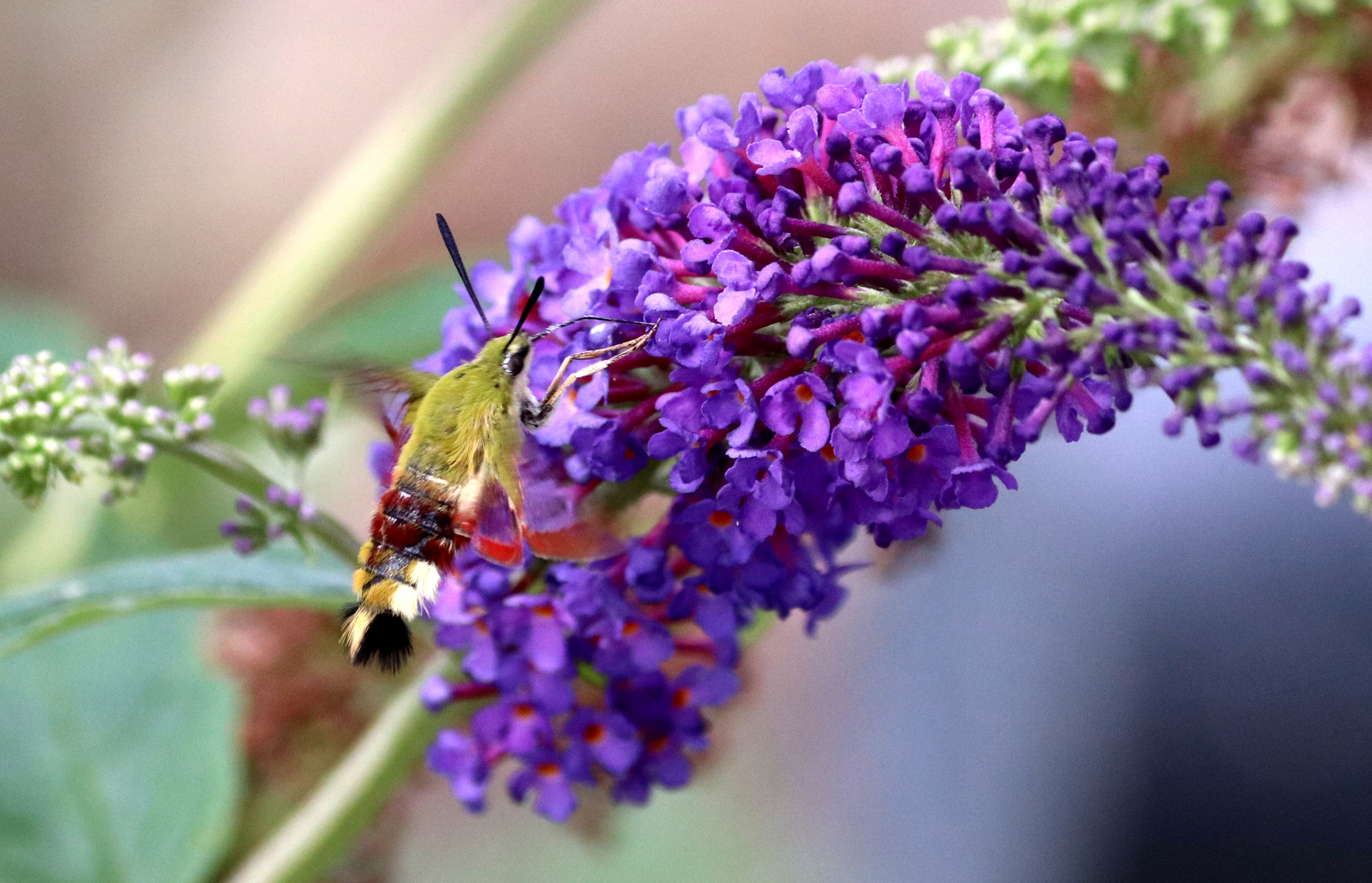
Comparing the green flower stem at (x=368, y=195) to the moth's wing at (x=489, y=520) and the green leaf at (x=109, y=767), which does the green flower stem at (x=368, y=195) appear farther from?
the moth's wing at (x=489, y=520)

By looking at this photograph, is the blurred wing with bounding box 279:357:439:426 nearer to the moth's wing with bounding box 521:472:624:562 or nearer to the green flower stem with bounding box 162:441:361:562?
the green flower stem with bounding box 162:441:361:562

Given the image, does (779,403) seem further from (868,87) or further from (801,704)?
(801,704)

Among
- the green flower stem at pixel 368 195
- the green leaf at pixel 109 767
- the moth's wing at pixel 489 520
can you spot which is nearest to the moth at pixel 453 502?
the moth's wing at pixel 489 520

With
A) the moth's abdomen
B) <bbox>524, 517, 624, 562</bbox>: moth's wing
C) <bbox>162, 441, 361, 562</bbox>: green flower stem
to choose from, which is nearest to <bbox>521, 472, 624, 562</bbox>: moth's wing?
<bbox>524, 517, 624, 562</bbox>: moth's wing

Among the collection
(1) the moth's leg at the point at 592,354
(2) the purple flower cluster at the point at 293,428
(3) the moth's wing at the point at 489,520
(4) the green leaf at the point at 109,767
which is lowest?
(4) the green leaf at the point at 109,767

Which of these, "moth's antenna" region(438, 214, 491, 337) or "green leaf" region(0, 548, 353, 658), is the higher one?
"moth's antenna" region(438, 214, 491, 337)

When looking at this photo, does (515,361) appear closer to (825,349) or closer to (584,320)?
(584,320)
